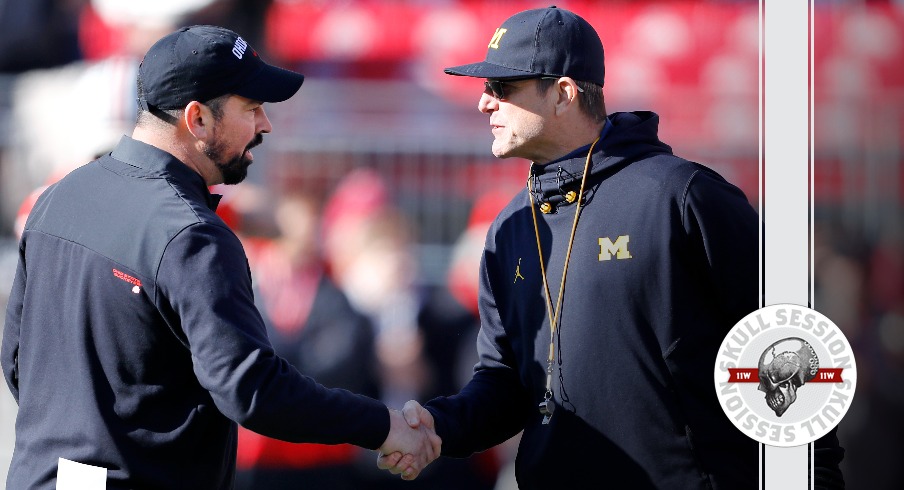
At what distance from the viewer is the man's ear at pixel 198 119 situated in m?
3.02

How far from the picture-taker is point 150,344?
2793mm

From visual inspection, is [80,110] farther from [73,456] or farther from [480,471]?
[73,456]

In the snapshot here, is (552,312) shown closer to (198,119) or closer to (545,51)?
(545,51)

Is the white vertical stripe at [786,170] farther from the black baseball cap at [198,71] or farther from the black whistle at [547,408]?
the black baseball cap at [198,71]

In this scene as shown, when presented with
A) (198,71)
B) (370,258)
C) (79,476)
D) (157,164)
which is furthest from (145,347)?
(370,258)

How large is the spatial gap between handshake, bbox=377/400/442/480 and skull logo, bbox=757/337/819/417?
3.12 ft

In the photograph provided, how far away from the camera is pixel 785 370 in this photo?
2971mm

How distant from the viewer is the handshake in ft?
10.4

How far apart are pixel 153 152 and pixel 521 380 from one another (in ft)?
3.89

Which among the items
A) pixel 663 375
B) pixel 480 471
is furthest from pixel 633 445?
pixel 480 471

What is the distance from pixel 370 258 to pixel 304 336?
51 centimetres

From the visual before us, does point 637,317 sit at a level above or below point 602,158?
below

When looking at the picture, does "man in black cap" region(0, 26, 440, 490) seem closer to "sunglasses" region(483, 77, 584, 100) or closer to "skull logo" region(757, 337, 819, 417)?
"sunglasses" region(483, 77, 584, 100)

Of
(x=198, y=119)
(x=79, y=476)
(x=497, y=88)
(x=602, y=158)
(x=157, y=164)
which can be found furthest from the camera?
(x=497, y=88)
